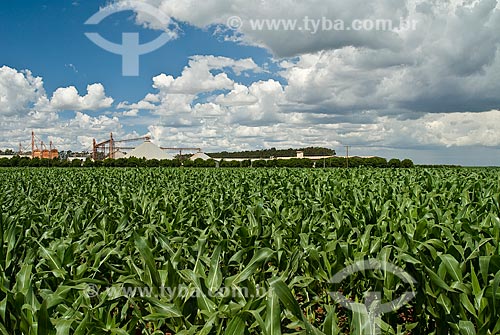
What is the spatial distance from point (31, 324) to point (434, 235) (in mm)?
4059

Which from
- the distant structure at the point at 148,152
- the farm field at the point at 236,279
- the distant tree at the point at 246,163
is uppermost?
the distant structure at the point at 148,152

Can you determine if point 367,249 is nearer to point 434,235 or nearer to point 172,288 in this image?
point 434,235

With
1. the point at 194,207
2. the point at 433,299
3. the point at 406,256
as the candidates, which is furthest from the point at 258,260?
the point at 194,207

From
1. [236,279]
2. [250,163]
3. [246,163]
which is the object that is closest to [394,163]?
[250,163]

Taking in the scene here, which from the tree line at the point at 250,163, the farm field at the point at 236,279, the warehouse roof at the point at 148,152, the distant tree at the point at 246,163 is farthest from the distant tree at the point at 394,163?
the farm field at the point at 236,279

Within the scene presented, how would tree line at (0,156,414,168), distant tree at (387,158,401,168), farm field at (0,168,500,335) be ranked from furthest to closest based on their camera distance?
tree line at (0,156,414,168) < distant tree at (387,158,401,168) < farm field at (0,168,500,335)

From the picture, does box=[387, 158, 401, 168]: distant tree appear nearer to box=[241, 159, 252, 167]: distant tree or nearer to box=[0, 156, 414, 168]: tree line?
box=[0, 156, 414, 168]: tree line

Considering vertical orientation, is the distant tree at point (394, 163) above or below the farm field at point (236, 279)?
above

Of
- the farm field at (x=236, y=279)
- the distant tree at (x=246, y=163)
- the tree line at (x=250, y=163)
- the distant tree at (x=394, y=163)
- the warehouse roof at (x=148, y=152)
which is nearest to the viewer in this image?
the farm field at (x=236, y=279)

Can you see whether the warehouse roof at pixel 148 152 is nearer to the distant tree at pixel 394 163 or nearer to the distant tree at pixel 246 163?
the distant tree at pixel 246 163

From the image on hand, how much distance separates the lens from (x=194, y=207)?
726cm

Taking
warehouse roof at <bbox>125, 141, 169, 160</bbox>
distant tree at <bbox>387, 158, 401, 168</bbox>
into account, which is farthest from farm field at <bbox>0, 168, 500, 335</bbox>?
warehouse roof at <bbox>125, 141, 169, 160</bbox>

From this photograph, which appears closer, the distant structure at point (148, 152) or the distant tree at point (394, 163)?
the distant tree at point (394, 163)

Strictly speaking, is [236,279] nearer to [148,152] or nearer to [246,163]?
[246,163]
